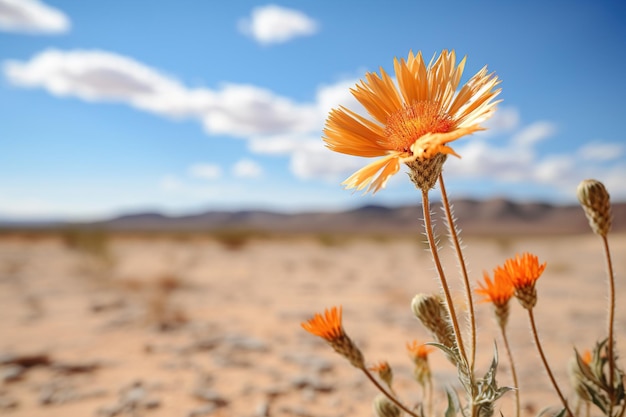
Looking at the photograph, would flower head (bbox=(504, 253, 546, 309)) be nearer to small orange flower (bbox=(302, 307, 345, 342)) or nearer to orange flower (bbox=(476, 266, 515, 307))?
orange flower (bbox=(476, 266, 515, 307))

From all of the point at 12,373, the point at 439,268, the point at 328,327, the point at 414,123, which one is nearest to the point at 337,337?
the point at 328,327

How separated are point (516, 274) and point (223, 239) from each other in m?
20.5

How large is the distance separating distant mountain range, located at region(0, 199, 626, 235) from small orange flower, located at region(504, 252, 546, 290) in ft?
226

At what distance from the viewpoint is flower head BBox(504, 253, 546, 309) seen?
129 cm

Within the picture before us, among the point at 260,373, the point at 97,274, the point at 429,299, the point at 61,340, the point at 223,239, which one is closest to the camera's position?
the point at 429,299

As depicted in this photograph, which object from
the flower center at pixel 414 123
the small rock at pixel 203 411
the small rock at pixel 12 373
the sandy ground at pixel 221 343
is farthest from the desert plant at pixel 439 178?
the small rock at pixel 12 373

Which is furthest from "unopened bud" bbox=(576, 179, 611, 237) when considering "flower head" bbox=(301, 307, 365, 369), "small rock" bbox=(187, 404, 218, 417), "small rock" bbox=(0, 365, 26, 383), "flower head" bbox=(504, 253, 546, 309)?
"small rock" bbox=(0, 365, 26, 383)

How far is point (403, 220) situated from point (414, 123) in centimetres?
9736

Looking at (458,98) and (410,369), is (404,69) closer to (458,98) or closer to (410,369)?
(458,98)

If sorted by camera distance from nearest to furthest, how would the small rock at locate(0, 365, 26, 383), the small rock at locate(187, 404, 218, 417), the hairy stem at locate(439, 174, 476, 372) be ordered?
the hairy stem at locate(439, 174, 476, 372) < the small rock at locate(187, 404, 218, 417) < the small rock at locate(0, 365, 26, 383)

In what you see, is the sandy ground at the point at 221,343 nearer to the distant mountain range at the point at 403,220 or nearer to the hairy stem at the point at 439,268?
the hairy stem at the point at 439,268

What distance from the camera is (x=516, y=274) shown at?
132 cm

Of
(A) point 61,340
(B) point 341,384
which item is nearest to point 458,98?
(B) point 341,384

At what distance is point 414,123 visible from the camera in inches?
47.4
